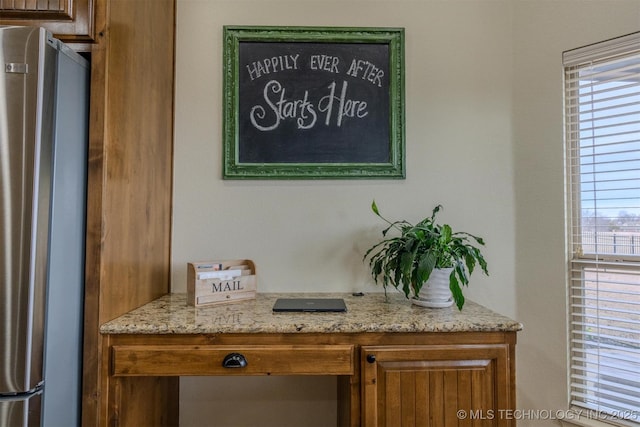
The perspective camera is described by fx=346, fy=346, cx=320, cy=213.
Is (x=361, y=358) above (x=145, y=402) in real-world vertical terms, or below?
above

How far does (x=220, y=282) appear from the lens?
1.49m

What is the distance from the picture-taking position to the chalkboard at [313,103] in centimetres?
177

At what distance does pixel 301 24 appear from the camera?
1821 mm

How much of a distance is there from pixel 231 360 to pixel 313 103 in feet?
4.14

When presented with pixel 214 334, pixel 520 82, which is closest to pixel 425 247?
pixel 214 334

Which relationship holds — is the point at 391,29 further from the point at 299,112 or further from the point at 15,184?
the point at 15,184

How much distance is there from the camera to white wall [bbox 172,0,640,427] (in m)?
1.72

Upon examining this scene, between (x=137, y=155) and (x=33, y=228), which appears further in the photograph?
(x=137, y=155)

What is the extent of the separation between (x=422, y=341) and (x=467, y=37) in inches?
62.3

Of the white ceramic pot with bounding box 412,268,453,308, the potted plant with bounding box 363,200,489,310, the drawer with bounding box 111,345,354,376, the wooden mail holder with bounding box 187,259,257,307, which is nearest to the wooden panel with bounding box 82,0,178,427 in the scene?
the drawer with bounding box 111,345,354,376

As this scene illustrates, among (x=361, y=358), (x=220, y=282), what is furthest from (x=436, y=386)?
(x=220, y=282)

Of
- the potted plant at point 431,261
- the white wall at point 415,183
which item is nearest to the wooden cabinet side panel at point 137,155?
the white wall at point 415,183

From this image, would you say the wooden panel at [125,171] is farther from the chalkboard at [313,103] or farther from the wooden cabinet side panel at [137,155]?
the chalkboard at [313,103]

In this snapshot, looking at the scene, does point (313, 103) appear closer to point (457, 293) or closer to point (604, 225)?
point (457, 293)
